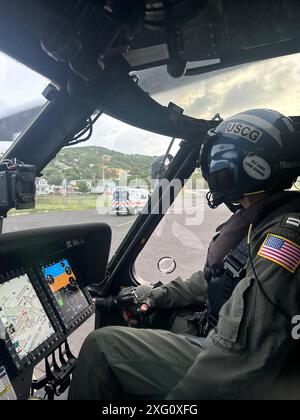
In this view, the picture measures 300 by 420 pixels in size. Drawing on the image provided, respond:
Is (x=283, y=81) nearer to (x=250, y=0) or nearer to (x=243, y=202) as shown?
(x=243, y=202)

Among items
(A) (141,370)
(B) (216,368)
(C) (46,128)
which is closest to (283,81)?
(C) (46,128)

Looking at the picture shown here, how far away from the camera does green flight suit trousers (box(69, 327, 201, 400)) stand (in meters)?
1.28

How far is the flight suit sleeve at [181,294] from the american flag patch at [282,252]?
39.2 inches

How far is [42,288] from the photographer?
1.57 meters

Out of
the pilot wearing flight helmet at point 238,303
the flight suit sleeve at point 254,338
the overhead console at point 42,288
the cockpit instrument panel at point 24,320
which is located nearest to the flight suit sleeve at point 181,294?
the overhead console at point 42,288

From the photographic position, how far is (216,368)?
1000mm

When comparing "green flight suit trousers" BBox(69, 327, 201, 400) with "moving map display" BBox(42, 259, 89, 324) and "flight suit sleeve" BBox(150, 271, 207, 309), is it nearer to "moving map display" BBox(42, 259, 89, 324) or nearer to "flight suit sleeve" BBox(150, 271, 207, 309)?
"moving map display" BBox(42, 259, 89, 324)

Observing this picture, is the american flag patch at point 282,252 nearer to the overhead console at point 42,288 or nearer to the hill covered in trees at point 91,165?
the hill covered in trees at point 91,165

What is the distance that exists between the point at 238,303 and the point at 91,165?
1002 millimetres

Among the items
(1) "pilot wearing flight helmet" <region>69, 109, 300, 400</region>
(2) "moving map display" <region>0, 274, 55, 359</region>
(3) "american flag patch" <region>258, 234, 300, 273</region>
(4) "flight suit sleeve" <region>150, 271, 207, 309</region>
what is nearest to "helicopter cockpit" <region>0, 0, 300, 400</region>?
(2) "moving map display" <region>0, 274, 55, 359</region>

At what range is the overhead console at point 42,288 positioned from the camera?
1264 mm

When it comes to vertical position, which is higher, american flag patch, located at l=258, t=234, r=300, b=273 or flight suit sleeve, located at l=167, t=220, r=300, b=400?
american flag patch, located at l=258, t=234, r=300, b=273
